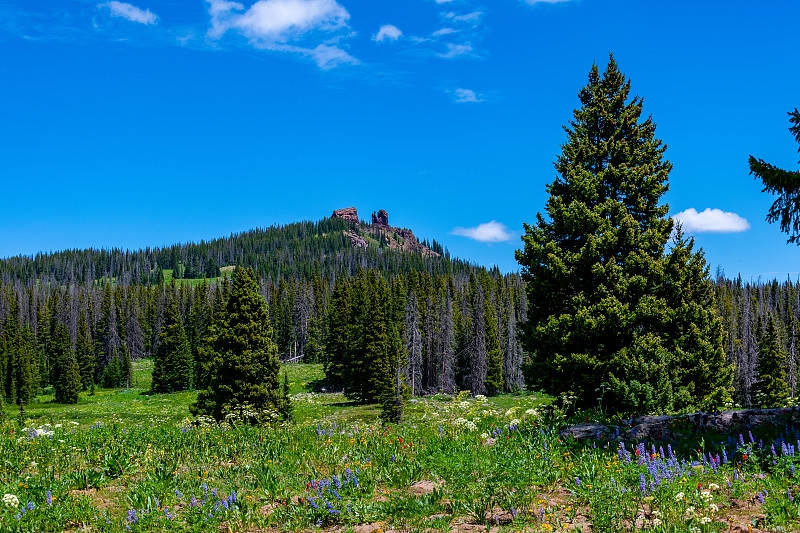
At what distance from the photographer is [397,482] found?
6.86 m

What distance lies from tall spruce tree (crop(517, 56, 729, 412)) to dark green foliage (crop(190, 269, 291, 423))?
508 inches

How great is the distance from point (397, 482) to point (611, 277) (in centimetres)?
1025

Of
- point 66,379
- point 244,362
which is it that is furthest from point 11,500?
Answer: point 66,379

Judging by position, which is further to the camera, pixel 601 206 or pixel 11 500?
pixel 601 206

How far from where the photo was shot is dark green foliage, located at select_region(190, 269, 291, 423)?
22.5 metres

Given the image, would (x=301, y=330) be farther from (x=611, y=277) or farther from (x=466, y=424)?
(x=466, y=424)

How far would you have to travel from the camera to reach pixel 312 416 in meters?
38.4

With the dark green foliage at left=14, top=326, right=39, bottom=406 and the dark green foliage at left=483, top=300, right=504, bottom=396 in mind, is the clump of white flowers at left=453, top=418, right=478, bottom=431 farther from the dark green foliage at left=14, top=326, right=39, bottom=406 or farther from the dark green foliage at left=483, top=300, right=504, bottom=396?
the dark green foliage at left=14, top=326, right=39, bottom=406

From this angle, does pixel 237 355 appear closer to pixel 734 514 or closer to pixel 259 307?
pixel 259 307

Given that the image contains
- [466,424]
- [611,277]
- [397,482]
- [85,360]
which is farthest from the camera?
[85,360]

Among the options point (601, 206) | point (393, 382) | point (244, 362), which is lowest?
point (393, 382)

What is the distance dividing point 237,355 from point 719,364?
779 inches

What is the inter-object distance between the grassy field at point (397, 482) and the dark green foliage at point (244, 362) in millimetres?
13280

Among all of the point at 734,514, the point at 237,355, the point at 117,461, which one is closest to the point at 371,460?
the point at 117,461
